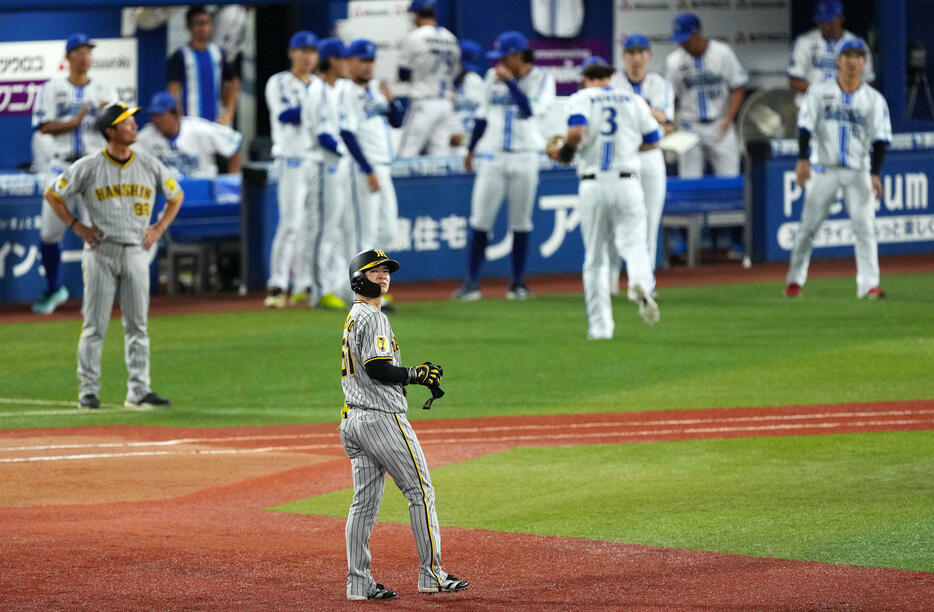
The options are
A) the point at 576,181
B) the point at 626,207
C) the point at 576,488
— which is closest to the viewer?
the point at 576,488

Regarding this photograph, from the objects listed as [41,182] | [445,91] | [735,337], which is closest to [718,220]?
[445,91]

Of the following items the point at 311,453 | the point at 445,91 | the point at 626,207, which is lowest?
the point at 311,453

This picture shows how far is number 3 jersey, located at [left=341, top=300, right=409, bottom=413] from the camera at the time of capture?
21.7 ft

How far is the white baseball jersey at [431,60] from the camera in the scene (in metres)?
21.4

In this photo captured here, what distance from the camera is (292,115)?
17594mm

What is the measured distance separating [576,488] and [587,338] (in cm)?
616

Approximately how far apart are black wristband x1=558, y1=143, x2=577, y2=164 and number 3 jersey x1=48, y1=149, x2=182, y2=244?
160 inches

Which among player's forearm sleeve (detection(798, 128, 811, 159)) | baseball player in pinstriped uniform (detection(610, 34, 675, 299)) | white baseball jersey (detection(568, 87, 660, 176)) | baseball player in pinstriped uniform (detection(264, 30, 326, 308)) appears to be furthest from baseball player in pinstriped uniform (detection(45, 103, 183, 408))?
player's forearm sleeve (detection(798, 128, 811, 159))

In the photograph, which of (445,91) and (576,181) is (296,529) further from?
(445,91)

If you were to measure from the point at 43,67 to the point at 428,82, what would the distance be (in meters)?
4.98

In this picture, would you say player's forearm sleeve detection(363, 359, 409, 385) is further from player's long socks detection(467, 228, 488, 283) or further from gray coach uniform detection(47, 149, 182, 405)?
player's long socks detection(467, 228, 488, 283)

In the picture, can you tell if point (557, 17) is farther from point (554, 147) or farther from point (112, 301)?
point (112, 301)

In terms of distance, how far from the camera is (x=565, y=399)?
1241cm

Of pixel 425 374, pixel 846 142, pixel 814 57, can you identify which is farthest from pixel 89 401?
pixel 814 57
